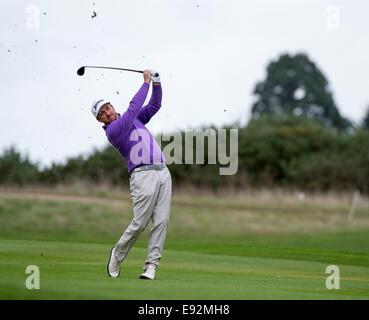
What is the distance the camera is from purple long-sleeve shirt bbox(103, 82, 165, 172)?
9586 mm

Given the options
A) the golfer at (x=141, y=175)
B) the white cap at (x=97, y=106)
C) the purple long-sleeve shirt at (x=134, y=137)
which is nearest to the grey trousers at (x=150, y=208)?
the golfer at (x=141, y=175)

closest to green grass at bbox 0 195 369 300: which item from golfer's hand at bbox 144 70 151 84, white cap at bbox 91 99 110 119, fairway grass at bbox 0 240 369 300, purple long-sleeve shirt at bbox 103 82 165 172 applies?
fairway grass at bbox 0 240 369 300

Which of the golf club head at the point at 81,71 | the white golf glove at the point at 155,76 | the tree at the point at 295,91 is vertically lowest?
the white golf glove at the point at 155,76

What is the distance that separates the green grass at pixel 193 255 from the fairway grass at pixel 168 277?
0.01 metres

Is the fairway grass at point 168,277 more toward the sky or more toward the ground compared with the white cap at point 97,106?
more toward the ground

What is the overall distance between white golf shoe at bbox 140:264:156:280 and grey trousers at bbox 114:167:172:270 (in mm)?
69

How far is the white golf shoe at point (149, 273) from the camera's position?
941cm

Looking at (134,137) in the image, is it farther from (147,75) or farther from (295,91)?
(295,91)

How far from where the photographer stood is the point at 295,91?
3324 inches

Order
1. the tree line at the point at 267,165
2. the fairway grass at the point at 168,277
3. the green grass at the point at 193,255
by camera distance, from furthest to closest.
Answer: the tree line at the point at 267,165
the green grass at the point at 193,255
the fairway grass at the point at 168,277

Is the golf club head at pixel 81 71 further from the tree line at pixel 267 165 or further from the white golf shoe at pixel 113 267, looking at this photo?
the tree line at pixel 267 165

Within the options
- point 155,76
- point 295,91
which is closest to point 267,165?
point 295,91
